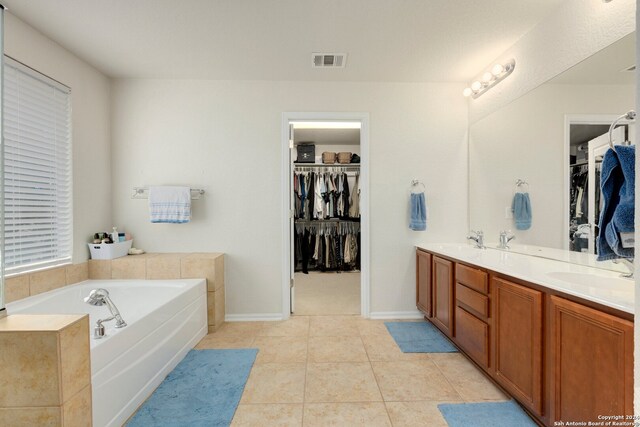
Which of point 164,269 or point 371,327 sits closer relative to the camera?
point 164,269

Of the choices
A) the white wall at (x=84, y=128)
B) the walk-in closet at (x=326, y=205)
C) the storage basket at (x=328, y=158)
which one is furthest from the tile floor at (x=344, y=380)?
the storage basket at (x=328, y=158)

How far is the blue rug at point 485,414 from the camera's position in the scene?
1.47 meters

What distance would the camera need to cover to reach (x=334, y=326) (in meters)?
2.69

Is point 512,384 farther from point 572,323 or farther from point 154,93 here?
point 154,93

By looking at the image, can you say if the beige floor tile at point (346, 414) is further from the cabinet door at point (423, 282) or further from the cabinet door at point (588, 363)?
the cabinet door at point (423, 282)

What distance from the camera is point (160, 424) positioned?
1.48m

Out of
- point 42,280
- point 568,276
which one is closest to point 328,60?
point 568,276

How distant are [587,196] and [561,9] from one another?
1.24 m

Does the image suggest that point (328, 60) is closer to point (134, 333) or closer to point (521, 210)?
point (521, 210)

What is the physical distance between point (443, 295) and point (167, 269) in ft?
7.96

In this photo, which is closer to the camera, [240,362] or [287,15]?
[287,15]

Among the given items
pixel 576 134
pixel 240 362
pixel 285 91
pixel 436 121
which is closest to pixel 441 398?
pixel 240 362

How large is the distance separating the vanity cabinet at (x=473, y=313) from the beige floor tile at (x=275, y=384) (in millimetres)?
1179

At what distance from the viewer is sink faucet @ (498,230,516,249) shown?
2282mm
